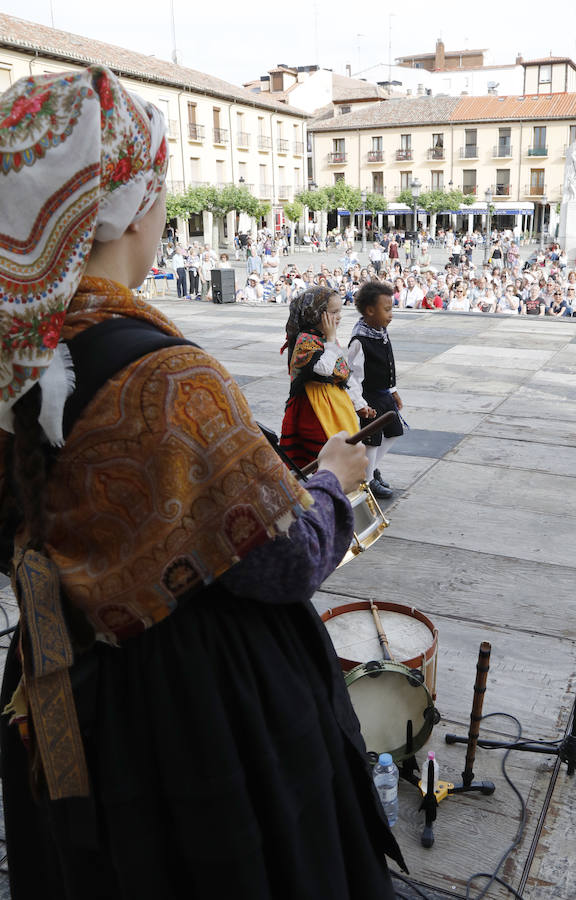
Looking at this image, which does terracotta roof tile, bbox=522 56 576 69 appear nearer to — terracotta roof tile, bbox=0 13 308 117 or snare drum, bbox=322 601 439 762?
terracotta roof tile, bbox=0 13 308 117

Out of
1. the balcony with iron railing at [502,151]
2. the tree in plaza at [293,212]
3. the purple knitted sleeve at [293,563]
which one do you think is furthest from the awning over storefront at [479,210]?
the purple knitted sleeve at [293,563]

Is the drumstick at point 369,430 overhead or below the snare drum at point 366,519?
overhead

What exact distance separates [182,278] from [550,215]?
1810 inches

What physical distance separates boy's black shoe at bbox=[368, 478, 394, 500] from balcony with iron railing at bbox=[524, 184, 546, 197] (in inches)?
2255

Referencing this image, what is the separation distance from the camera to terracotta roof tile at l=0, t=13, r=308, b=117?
33719 mm

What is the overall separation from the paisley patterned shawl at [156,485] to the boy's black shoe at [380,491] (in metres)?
4.36

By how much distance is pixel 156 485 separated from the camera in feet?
3.85

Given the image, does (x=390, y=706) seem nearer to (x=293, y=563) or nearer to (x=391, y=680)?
(x=391, y=680)

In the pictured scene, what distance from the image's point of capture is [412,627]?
284cm

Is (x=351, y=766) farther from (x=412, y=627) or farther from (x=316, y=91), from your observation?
(x=316, y=91)

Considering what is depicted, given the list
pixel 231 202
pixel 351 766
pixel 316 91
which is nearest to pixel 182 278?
pixel 351 766

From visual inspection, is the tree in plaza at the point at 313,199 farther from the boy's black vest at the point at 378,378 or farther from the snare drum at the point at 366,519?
the snare drum at the point at 366,519

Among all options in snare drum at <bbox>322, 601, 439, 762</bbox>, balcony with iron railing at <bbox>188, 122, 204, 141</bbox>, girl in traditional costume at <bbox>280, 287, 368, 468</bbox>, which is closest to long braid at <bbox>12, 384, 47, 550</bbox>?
snare drum at <bbox>322, 601, 439, 762</bbox>

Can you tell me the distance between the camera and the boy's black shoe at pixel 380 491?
555cm
